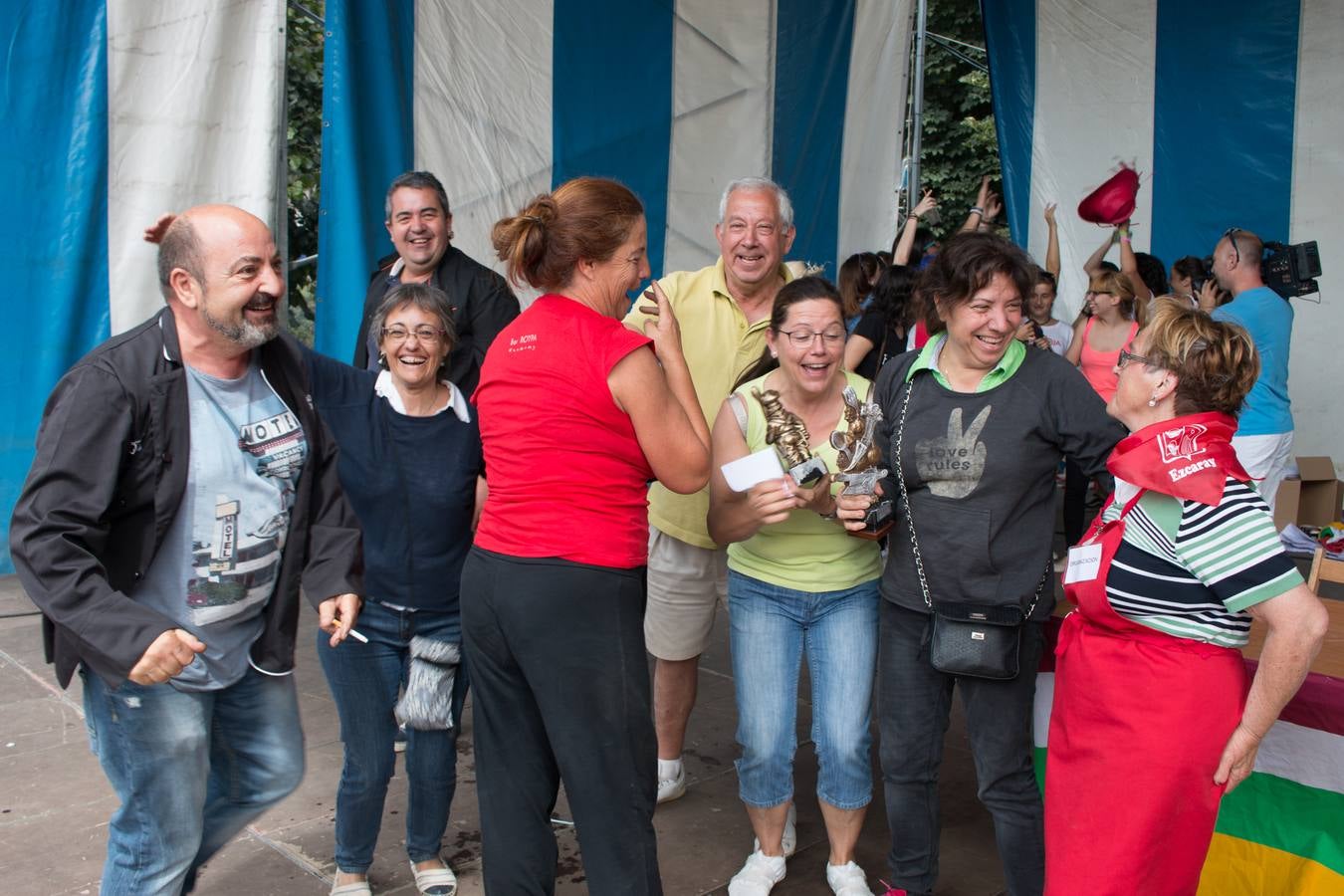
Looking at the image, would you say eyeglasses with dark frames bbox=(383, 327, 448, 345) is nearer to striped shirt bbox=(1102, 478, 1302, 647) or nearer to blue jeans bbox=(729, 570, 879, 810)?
blue jeans bbox=(729, 570, 879, 810)

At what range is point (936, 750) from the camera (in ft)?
9.12

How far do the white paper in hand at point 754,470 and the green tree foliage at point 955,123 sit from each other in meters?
15.9

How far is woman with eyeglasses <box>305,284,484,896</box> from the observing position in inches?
115

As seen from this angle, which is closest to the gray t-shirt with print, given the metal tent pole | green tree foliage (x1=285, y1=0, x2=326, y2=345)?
green tree foliage (x1=285, y1=0, x2=326, y2=345)

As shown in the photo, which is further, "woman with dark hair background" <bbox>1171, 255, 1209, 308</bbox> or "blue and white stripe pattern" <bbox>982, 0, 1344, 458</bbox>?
"woman with dark hair background" <bbox>1171, 255, 1209, 308</bbox>

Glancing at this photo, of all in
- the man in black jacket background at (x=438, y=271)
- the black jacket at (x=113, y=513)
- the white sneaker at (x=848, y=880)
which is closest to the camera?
the black jacket at (x=113, y=513)

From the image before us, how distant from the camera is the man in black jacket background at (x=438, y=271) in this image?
13.2ft

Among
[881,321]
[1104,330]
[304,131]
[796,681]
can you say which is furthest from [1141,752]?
[304,131]

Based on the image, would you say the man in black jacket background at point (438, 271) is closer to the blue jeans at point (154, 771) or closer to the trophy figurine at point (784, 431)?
the trophy figurine at point (784, 431)

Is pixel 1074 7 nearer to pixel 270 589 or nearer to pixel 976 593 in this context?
pixel 976 593

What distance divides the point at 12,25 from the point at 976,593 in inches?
169

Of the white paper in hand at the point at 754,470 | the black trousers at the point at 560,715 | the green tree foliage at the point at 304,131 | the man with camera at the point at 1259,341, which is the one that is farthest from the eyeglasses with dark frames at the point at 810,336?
the green tree foliage at the point at 304,131

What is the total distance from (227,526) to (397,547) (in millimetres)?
656

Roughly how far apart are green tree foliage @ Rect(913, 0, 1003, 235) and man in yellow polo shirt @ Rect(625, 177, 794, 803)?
14.9 meters
